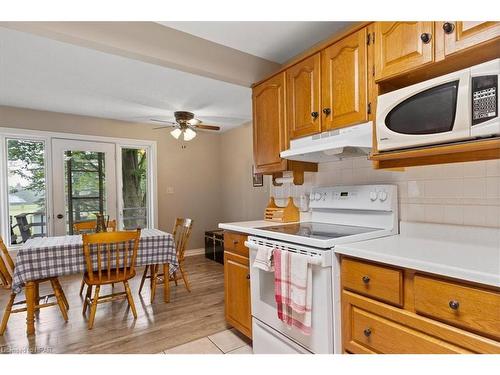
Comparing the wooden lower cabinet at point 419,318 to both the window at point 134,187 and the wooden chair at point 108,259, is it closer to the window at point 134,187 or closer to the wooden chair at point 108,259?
the wooden chair at point 108,259

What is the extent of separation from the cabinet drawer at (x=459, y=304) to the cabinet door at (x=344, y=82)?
96 cm

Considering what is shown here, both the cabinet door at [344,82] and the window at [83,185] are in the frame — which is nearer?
the cabinet door at [344,82]

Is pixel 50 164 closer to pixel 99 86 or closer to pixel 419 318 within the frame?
pixel 99 86

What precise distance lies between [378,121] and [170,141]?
12.8 feet

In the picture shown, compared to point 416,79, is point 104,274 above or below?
below

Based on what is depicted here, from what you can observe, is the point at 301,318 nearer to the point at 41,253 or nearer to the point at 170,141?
the point at 41,253

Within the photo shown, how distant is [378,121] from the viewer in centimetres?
141

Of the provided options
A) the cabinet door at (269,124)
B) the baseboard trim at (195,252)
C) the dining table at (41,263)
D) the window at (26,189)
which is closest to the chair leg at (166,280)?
the dining table at (41,263)

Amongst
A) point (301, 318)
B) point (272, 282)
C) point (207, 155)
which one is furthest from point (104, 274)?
point (207, 155)

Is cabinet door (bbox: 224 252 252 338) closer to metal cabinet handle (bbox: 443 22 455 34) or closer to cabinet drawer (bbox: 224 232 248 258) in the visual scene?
cabinet drawer (bbox: 224 232 248 258)

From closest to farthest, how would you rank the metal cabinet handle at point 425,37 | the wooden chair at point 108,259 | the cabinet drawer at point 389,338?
the cabinet drawer at point 389,338
the metal cabinet handle at point 425,37
the wooden chair at point 108,259

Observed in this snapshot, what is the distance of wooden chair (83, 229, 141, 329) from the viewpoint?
220cm

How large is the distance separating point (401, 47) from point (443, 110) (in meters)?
0.42

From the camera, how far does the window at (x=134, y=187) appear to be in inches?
172
